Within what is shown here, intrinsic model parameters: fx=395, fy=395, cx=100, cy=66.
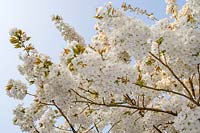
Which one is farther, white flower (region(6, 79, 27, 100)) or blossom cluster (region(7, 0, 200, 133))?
white flower (region(6, 79, 27, 100))

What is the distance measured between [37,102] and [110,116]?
2.14 metres

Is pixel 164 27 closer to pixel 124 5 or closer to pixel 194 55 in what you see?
pixel 194 55

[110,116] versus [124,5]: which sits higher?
[124,5]

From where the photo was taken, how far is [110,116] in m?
10.7

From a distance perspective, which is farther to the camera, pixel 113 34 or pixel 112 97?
pixel 112 97

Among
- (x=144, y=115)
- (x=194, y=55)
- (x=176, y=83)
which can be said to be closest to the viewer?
(x=194, y=55)

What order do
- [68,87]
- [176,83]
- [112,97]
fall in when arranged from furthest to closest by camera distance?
[176,83], [112,97], [68,87]

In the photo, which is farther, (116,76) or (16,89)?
(16,89)

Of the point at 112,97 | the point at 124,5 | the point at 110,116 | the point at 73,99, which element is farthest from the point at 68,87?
the point at 124,5

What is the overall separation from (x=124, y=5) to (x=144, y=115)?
123 inches

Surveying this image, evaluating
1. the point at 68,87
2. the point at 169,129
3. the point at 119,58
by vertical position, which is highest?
the point at 119,58

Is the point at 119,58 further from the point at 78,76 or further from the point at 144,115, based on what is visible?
the point at 144,115

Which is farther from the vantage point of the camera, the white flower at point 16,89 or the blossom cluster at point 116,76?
the white flower at point 16,89

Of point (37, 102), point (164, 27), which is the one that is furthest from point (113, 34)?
point (37, 102)
